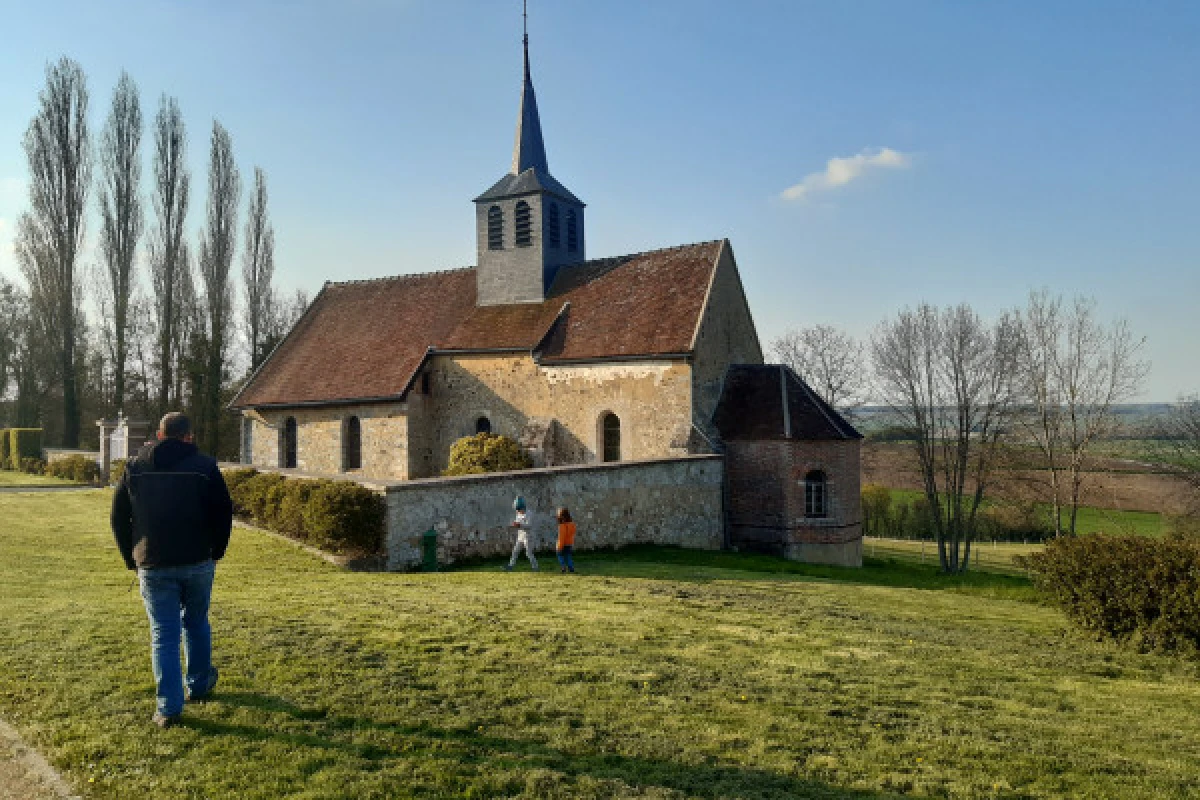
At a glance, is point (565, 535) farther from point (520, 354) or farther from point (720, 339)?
point (520, 354)

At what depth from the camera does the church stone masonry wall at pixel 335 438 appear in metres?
26.3

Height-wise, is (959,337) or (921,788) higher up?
A: (959,337)

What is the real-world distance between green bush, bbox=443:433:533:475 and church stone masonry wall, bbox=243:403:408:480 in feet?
9.70

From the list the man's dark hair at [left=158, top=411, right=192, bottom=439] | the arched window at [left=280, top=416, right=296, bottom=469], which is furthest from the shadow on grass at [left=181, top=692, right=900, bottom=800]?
the arched window at [left=280, top=416, right=296, bottom=469]

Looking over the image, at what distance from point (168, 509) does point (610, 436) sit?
18.3m

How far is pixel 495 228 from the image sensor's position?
28.4m

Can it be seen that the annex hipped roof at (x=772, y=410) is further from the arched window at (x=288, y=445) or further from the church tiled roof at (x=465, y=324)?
the arched window at (x=288, y=445)

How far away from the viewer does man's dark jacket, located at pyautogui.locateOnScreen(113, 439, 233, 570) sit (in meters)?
5.54

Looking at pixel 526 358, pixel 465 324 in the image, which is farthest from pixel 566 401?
pixel 465 324

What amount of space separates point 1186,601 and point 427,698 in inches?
356

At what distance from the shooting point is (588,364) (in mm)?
23609

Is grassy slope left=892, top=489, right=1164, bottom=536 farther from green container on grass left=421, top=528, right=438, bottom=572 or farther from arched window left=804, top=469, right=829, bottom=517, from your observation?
green container on grass left=421, top=528, right=438, bottom=572

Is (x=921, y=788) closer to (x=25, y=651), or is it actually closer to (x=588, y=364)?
(x=25, y=651)

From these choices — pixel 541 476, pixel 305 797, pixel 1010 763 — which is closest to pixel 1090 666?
pixel 1010 763
